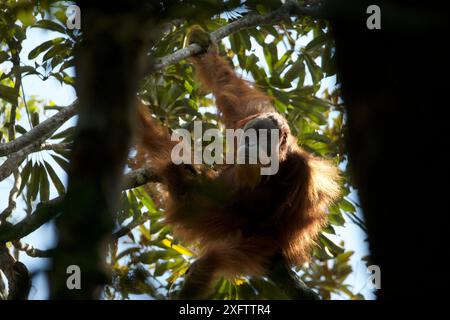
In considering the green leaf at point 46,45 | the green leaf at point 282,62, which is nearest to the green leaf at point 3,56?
the green leaf at point 46,45

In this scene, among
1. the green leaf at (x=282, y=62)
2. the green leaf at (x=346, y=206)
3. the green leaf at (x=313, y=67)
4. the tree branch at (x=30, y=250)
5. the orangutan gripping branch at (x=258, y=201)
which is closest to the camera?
the tree branch at (x=30, y=250)

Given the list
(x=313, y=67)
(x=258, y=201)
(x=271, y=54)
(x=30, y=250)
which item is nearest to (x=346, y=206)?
(x=258, y=201)

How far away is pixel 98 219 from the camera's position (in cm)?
125

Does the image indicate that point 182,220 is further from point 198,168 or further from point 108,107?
point 108,107

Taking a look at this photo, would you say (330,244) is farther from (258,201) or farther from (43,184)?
(43,184)

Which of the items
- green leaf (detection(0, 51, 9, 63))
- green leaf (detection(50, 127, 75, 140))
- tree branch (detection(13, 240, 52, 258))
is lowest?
tree branch (detection(13, 240, 52, 258))

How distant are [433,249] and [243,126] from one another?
13.1ft

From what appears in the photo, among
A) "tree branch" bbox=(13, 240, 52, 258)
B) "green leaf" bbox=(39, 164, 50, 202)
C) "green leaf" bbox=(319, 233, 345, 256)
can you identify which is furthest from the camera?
"green leaf" bbox=(319, 233, 345, 256)

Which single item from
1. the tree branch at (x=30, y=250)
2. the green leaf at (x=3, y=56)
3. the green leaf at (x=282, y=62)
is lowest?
the tree branch at (x=30, y=250)

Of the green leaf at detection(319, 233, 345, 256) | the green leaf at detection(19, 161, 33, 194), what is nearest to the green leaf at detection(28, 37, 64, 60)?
the green leaf at detection(19, 161, 33, 194)

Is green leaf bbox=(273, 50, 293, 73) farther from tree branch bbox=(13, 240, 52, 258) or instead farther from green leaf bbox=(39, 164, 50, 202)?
tree branch bbox=(13, 240, 52, 258)

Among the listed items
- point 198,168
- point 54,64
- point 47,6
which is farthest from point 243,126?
point 47,6

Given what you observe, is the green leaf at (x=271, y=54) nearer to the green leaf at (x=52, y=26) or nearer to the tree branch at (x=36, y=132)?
the green leaf at (x=52, y=26)

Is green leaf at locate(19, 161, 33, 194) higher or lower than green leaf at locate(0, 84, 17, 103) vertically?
lower
